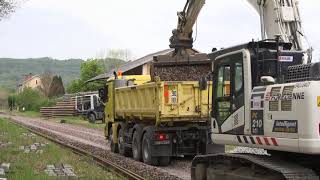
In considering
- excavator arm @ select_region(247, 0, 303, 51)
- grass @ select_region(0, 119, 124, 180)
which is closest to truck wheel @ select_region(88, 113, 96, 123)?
grass @ select_region(0, 119, 124, 180)

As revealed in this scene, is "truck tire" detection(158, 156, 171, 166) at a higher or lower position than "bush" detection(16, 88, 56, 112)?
lower

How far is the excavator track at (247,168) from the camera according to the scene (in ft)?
25.1

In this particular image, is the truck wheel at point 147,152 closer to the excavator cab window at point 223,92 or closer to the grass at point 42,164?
the grass at point 42,164

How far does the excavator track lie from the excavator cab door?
1.63 ft

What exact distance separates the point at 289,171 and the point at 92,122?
4267 cm

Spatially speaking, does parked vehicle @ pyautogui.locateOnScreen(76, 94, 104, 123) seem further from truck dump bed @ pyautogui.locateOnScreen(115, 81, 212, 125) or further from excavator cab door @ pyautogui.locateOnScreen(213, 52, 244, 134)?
excavator cab door @ pyautogui.locateOnScreen(213, 52, 244, 134)

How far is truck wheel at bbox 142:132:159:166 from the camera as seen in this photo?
1695 cm

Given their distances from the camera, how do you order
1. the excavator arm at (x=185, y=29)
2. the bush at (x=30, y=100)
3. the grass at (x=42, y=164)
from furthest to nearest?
the bush at (x=30, y=100) → the excavator arm at (x=185, y=29) → the grass at (x=42, y=164)

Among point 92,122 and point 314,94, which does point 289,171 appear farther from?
point 92,122

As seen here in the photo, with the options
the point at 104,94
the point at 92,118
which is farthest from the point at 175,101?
the point at 92,118

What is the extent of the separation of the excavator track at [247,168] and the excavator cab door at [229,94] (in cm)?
50

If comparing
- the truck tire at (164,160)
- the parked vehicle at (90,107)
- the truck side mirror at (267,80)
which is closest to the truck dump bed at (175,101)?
the truck tire at (164,160)

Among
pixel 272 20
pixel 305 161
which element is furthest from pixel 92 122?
pixel 305 161

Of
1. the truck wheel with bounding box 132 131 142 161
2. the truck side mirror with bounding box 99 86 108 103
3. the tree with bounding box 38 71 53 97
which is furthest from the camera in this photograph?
the tree with bounding box 38 71 53 97
